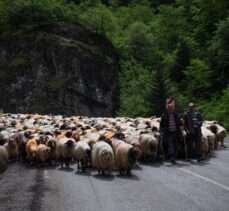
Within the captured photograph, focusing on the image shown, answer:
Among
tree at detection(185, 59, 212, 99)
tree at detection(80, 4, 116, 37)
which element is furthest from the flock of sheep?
tree at detection(80, 4, 116, 37)

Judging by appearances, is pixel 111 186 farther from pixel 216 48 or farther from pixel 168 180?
pixel 216 48

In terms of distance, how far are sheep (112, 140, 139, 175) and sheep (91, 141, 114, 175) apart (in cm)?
33

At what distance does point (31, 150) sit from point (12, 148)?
190 cm

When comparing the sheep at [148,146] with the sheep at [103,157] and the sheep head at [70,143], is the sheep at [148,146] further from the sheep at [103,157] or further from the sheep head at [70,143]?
the sheep at [103,157]

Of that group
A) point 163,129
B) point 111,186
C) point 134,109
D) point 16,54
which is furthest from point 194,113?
point 16,54

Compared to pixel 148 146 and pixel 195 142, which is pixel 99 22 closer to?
pixel 195 142

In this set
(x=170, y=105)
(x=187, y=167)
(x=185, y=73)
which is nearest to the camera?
(x=187, y=167)

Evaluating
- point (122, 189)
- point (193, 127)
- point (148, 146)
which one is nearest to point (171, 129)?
point (148, 146)

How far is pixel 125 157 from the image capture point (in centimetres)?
1366

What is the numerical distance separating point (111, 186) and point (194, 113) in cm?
657

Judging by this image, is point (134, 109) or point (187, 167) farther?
point (134, 109)

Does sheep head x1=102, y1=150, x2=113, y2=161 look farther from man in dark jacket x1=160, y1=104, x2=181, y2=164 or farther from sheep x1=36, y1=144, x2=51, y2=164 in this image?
sheep x1=36, y1=144, x2=51, y2=164

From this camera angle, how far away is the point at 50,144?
658 inches

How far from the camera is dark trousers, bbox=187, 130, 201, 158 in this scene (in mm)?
16717
